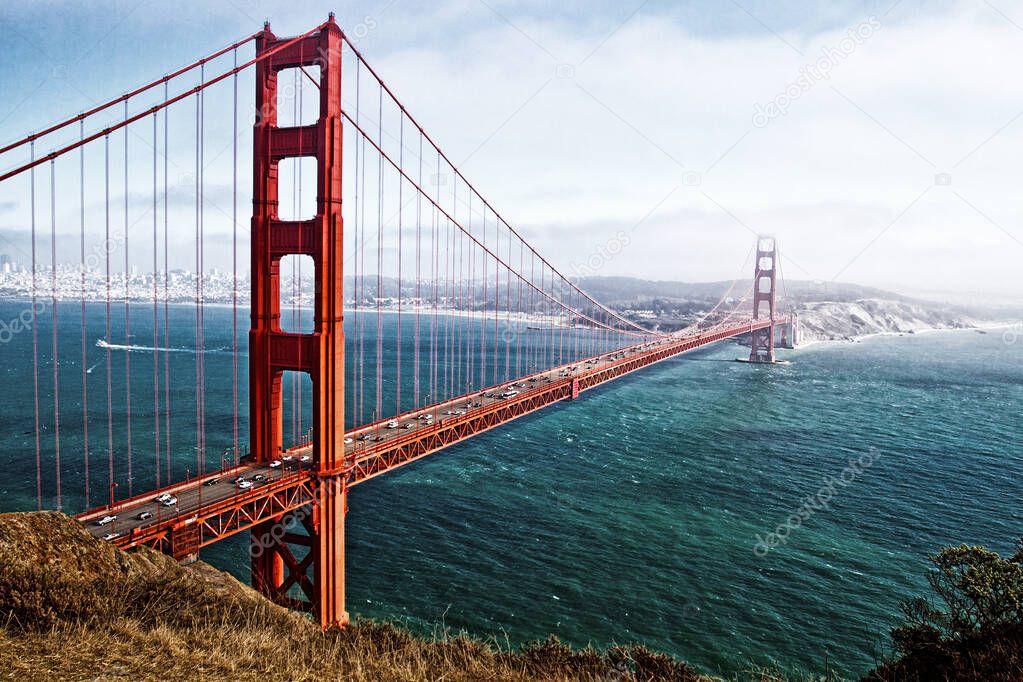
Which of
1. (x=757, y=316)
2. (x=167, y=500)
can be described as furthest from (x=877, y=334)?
(x=167, y=500)

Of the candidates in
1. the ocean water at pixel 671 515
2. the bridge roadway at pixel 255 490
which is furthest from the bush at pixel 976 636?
the bridge roadway at pixel 255 490

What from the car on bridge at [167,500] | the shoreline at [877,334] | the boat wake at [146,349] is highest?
the car on bridge at [167,500]

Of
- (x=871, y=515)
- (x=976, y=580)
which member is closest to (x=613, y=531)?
(x=871, y=515)

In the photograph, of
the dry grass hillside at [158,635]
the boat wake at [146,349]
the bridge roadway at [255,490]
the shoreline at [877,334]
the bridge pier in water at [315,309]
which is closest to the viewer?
the dry grass hillside at [158,635]

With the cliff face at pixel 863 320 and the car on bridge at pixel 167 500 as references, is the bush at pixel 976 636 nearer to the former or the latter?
the car on bridge at pixel 167 500

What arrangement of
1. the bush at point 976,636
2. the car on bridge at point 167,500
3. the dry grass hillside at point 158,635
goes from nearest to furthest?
1. the dry grass hillside at point 158,635
2. the bush at point 976,636
3. the car on bridge at point 167,500

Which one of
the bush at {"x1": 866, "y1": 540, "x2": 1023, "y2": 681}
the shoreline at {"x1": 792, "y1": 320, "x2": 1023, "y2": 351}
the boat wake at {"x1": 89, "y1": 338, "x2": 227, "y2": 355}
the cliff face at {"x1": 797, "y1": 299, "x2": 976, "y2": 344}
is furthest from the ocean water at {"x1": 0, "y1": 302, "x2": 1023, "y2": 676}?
the cliff face at {"x1": 797, "y1": 299, "x2": 976, "y2": 344}

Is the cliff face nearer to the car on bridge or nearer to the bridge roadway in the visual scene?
the bridge roadway

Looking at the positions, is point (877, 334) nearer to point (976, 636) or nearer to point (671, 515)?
point (671, 515)

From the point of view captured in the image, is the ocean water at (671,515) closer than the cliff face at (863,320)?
Yes
